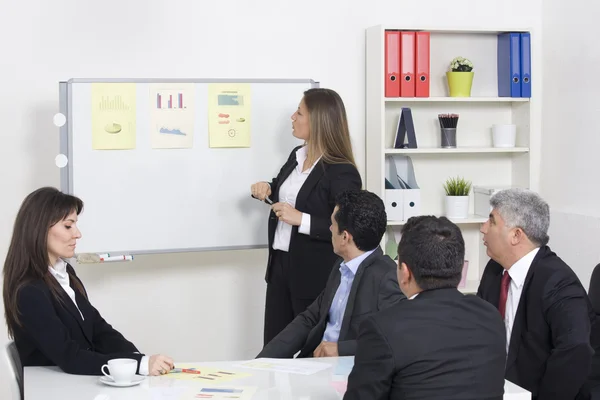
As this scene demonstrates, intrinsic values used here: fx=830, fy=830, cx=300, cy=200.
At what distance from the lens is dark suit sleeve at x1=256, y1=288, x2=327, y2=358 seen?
9.41ft

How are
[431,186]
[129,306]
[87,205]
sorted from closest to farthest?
1. [87,205]
2. [129,306]
3. [431,186]

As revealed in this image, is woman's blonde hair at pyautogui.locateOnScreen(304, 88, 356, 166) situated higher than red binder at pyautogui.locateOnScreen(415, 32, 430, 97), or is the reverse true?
red binder at pyautogui.locateOnScreen(415, 32, 430, 97)

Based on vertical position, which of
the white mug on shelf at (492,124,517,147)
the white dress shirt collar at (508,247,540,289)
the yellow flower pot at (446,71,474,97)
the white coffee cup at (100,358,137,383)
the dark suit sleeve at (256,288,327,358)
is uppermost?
the yellow flower pot at (446,71,474,97)

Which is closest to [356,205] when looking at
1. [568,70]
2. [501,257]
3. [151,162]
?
[501,257]

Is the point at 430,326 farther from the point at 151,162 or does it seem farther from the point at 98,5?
the point at 98,5

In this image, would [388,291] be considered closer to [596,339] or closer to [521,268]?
[521,268]

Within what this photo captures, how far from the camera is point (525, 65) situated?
4.39m

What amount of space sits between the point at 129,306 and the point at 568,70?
2583 mm

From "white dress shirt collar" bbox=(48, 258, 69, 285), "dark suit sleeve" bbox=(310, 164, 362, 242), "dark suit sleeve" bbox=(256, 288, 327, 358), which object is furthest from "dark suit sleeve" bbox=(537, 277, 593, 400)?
"white dress shirt collar" bbox=(48, 258, 69, 285)

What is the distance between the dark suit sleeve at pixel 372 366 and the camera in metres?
1.86

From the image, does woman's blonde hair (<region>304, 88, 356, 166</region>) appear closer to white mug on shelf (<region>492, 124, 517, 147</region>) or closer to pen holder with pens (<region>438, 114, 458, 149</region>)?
pen holder with pens (<region>438, 114, 458, 149</region>)

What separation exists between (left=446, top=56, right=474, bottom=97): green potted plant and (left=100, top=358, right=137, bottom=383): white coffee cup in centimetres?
269

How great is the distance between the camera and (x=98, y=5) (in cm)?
409

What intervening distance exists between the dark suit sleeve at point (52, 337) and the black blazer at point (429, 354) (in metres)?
0.79
